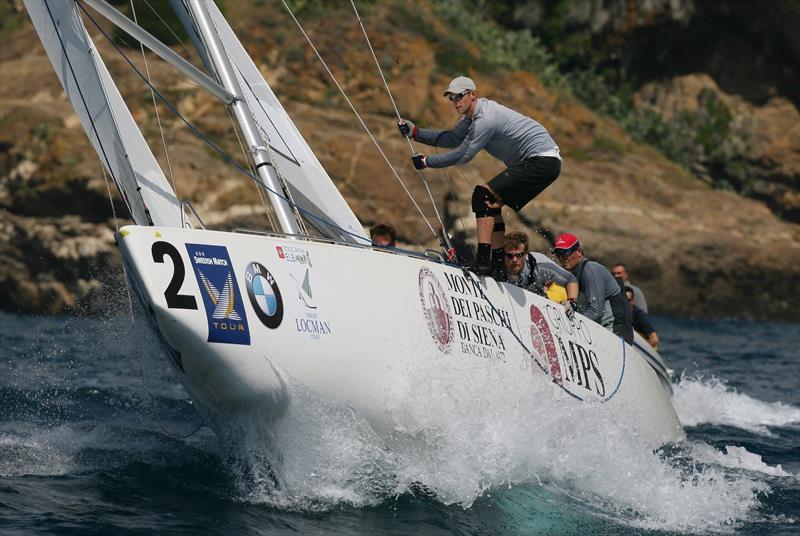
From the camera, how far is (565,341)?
836 centimetres

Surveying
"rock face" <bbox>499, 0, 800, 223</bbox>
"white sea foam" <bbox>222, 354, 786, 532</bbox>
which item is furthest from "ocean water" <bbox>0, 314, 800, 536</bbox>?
"rock face" <bbox>499, 0, 800, 223</bbox>

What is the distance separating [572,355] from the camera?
842cm

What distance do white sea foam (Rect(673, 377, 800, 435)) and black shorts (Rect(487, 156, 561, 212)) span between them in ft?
15.0

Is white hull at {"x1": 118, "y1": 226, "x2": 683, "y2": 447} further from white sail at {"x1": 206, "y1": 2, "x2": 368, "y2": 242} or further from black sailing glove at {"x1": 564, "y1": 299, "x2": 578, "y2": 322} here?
white sail at {"x1": 206, "y1": 2, "x2": 368, "y2": 242}

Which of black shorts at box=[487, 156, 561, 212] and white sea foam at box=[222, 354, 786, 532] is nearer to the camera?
white sea foam at box=[222, 354, 786, 532]

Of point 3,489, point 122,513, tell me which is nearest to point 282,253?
point 122,513

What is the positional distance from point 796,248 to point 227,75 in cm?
1860

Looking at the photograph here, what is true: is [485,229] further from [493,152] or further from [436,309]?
[436,309]

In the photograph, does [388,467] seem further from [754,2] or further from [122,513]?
[754,2]

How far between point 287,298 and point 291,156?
2.62 meters

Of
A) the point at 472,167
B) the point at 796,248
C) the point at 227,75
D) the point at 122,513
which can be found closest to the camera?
the point at 122,513

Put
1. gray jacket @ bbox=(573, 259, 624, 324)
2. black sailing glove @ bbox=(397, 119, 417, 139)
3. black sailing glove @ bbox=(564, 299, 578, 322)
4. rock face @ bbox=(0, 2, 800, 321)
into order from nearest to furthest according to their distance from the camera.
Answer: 1. black sailing glove @ bbox=(397, 119, 417, 139)
2. black sailing glove @ bbox=(564, 299, 578, 322)
3. gray jacket @ bbox=(573, 259, 624, 324)
4. rock face @ bbox=(0, 2, 800, 321)

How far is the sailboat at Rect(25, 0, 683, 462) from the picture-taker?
6.25 m

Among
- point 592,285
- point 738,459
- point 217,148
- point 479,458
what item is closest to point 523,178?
point 592,285
